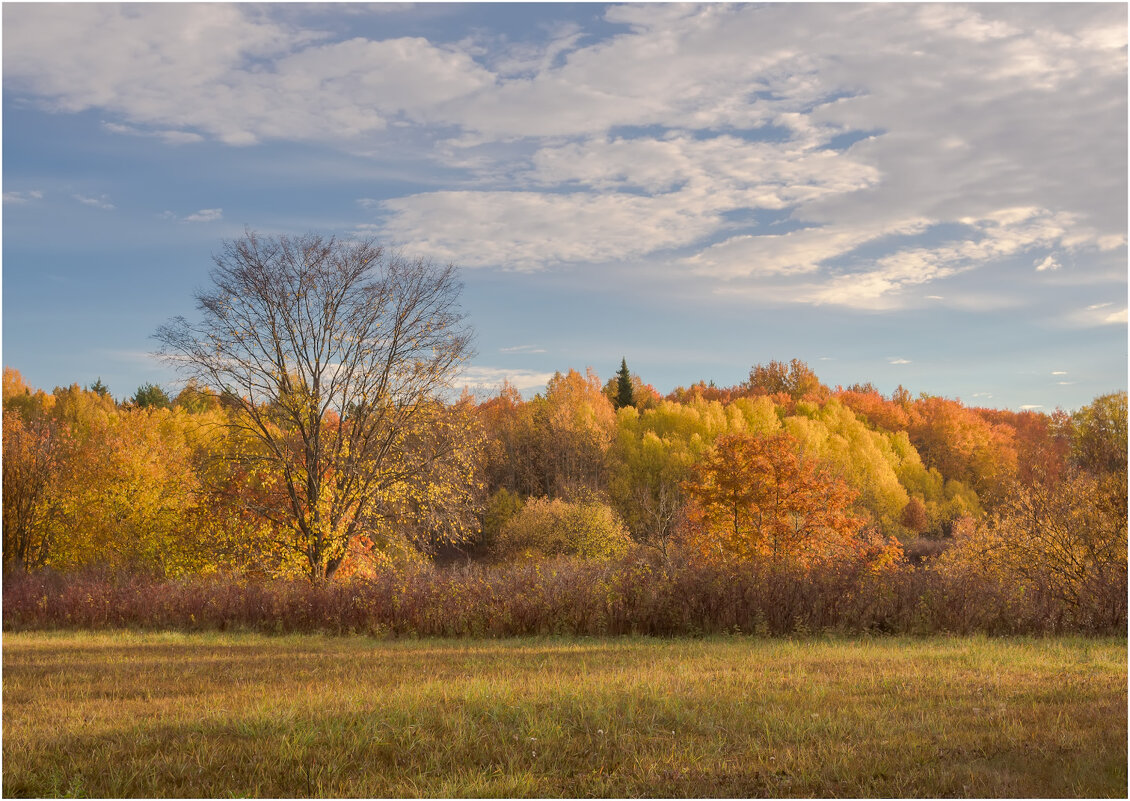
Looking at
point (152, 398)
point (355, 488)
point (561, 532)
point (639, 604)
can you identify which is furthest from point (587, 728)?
point (152, 398)

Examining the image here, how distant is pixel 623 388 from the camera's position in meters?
89.8

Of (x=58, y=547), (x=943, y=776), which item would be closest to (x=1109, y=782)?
(x=943, y=776)

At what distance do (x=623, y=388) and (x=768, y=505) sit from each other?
6162 centimetres

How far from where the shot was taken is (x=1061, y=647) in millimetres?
12438

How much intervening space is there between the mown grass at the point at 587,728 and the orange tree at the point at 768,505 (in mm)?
16601

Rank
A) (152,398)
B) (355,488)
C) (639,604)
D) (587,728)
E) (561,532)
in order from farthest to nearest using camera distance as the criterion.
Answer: (152,398) → (561,532) → (355,488) → (639,604) → (587,728)

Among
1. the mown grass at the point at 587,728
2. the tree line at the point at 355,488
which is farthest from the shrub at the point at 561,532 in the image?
the mown grass at the point at 587,728

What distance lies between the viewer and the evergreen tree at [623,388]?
8881cm

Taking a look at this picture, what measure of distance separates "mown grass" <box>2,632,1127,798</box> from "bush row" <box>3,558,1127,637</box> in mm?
4052

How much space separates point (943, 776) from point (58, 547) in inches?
1489

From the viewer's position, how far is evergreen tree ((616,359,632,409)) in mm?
88812

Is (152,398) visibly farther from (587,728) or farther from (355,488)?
(587,728)

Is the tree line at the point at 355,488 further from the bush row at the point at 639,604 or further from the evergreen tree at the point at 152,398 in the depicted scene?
the evergreen tree at the point at 152,398

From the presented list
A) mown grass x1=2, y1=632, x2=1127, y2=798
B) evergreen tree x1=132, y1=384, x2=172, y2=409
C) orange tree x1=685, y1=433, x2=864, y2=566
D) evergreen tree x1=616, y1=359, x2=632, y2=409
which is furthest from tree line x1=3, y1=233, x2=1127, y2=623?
evergreen tree x1=616, y1=359, x2=632, y2=409
